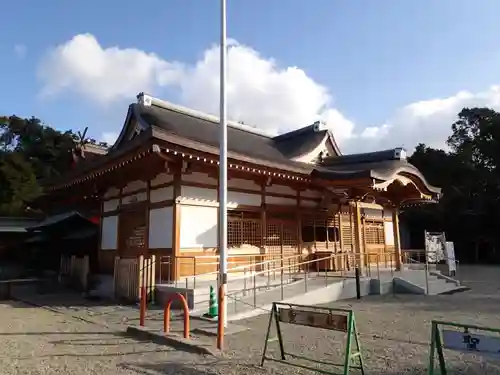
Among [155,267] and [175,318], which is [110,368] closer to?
[175,318]

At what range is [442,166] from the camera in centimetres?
3659

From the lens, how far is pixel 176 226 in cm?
1115

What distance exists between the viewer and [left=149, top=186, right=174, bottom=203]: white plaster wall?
11.6m

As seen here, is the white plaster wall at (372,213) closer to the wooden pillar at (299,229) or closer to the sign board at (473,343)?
the wooden pillar at (299,229)

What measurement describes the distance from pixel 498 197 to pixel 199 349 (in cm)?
3262

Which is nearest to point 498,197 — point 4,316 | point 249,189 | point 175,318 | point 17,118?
point 249,189

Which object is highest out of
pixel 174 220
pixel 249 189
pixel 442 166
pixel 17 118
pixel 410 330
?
pixel 17 118

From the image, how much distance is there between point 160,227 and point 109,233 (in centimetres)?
404

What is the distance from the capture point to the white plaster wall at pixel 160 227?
452 inches

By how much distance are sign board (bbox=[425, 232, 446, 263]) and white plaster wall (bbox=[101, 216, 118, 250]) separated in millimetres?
12304

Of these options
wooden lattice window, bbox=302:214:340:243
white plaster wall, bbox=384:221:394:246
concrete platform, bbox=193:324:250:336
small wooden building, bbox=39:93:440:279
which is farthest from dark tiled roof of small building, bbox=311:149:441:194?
concrete platform, bbox=193:324:250:336

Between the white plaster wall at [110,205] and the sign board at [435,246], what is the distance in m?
12.4

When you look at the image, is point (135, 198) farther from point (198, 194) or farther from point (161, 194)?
point (198, 194)

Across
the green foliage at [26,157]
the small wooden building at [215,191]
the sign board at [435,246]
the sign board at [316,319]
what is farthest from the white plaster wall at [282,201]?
the green foliage at [26,157]
